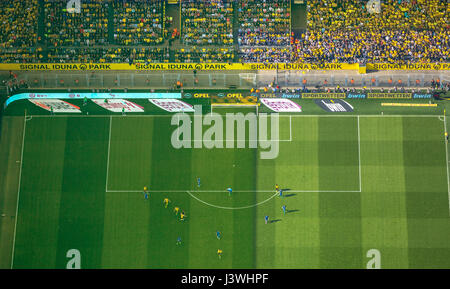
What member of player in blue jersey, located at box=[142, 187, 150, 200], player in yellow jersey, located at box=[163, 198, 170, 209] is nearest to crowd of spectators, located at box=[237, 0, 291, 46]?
player in yellow jersey, located at box=[163, 198, 170, 209]

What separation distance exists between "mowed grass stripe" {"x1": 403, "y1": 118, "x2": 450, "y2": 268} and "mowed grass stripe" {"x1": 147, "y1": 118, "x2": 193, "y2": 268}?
20.2 m

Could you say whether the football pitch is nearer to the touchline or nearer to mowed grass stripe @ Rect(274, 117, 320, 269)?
mowed grass stripe @ Rect(274, 117, 320, 269)

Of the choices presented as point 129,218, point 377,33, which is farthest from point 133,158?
point 377,33

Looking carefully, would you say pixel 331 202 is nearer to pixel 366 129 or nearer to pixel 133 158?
pixel 366 129

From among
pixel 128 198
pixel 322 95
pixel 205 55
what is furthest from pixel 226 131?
pixel 128 198

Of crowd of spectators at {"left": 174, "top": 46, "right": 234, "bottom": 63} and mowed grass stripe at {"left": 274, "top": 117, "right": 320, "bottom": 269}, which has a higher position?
crowd of spectators at {"left": 174, "top": 46, "right": 234, "bottom": 63}

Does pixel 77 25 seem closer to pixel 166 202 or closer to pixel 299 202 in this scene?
pixel 166 202

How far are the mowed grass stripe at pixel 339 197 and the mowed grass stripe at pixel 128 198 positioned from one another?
16.0 metres

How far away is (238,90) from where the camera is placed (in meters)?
52.2

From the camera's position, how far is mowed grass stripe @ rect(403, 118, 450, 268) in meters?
48.2

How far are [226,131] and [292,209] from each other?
947 cm

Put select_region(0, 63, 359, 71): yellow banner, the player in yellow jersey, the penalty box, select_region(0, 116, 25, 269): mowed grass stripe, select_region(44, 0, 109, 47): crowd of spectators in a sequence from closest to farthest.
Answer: select_region(0, 116, 25, 269): mowed grass stripe → the player in yellow jersey → the penalty box → select_region(0, 63, 359, 71): yellow banner → select_region(44, 0, 109, 47): crowd of spectators

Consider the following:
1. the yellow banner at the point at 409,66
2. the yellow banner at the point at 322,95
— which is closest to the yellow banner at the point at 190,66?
the yellow banner at the point at 409,66

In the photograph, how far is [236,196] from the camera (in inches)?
1941
